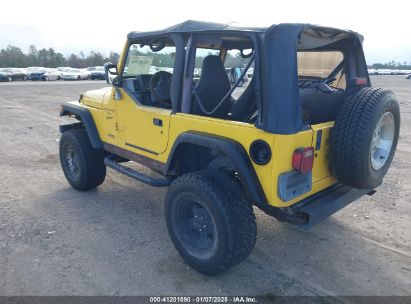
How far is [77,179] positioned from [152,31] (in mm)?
2377

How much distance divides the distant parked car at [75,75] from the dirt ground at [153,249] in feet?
99.4

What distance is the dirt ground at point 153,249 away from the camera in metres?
2.83

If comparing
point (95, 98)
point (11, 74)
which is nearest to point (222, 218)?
point (95, 98)

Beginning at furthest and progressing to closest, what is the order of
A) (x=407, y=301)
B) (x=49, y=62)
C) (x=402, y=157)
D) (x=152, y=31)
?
(x=49, y=62) → (x=402, y=157) → (x=152, y=31) → (x=407, y=301)

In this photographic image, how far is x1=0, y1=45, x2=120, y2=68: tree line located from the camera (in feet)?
135

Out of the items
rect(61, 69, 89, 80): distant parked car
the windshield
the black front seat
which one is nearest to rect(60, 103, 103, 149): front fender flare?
the windshield

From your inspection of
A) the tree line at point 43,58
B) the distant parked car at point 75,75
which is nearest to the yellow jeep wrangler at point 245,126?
the distant parked car at point 75,75

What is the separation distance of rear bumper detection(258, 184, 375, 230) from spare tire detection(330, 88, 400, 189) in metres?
0.24

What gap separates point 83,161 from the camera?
176 inches

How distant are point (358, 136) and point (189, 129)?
1.37 meters

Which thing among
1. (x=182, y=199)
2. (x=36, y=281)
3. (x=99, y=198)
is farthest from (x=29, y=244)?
(x=182, y=199)

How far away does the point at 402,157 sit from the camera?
644cm

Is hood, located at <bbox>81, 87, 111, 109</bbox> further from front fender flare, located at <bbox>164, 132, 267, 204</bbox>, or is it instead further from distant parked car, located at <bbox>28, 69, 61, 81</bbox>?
distant parked car, located at <bbox>28, 69, 61, 81</bbox>

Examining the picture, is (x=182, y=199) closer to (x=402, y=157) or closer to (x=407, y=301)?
(x=407, y=301)
